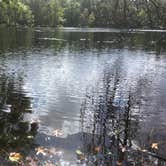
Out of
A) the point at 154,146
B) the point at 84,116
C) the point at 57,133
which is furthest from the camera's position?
the point at 84,116

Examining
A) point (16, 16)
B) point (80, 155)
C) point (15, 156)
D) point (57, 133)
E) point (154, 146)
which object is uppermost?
point (16, 16)

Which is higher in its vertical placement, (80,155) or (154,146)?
(80,155)

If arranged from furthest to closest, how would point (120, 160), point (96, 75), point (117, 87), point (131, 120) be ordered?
1. point (96, 75)
2. point (117, 87)
3. point (131, 120)
4. point (120, 160)

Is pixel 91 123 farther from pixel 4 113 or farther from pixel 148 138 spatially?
pixel 4 113

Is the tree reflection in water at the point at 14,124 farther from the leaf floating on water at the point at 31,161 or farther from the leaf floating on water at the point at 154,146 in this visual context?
the leaf floating on water at the point at 154,146

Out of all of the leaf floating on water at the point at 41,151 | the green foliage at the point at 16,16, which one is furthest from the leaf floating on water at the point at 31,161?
the green foliage at the point at 16,16

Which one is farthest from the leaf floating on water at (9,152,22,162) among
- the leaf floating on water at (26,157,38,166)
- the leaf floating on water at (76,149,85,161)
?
the leaf floating on water at (76,149,85,161)

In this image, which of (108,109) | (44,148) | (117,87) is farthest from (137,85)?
(44,148)

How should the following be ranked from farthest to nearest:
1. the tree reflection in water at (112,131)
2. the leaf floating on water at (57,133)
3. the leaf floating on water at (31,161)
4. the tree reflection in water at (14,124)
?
1. the leaf floating on water at (57,133)
2. the tree reflection in water at (14,124)
3. the tree reflection in water at (112,131)
4. the leaf floating on water at (31,161)

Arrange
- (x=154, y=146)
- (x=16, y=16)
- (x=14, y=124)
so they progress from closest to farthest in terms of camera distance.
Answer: (x=154, y=146) → (x=14, y=124) → (x=16, y=16)

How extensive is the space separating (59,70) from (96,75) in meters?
6.34

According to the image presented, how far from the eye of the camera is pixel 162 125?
72.1 feet

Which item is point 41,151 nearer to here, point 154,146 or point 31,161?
point 31,161

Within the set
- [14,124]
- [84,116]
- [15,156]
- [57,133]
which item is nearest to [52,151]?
[15,156]
